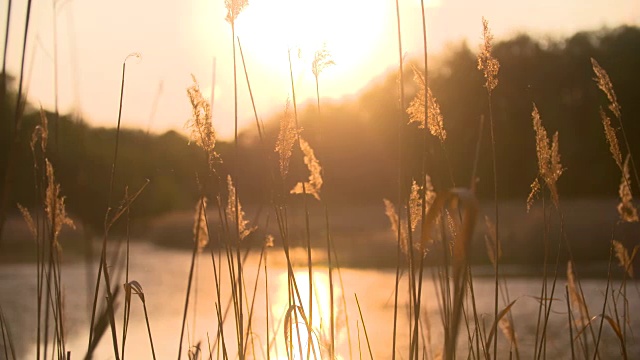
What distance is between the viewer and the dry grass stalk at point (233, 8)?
52.0 inches

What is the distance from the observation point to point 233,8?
1.32 m

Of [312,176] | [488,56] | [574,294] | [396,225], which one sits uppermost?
[488,56]

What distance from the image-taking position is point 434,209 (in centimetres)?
79

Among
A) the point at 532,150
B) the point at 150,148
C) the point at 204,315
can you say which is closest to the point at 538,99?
the point at 532,150

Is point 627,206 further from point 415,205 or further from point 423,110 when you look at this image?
point 423,110

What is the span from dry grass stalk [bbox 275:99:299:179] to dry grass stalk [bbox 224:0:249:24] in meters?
0.19

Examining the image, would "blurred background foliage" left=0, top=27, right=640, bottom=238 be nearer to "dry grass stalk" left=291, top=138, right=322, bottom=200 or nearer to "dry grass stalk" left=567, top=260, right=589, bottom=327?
"dry grass stalk" left=567, top=260, right=589, bottom=327

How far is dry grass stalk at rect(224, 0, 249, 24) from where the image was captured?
132 cm

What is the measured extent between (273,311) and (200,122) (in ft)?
12.1

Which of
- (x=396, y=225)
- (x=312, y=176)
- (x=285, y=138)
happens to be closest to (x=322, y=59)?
(x=285, y=138)

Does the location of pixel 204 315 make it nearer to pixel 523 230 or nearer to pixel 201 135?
pixel 201 135

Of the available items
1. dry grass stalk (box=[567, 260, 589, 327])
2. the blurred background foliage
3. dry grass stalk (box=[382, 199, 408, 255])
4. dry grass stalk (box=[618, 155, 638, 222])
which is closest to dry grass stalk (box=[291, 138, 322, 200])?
dry grass stalk (box=[382, 199, 408, 255])

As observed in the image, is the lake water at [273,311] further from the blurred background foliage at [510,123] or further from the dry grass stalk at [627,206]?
the blurred background foliage at [510,123]

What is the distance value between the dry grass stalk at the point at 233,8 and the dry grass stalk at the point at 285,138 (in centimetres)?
19
